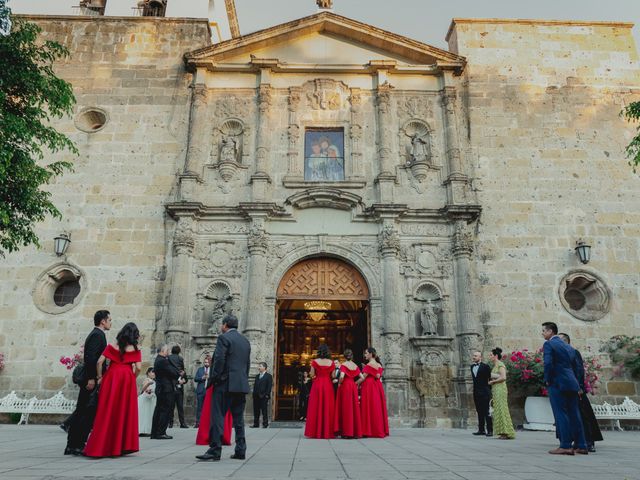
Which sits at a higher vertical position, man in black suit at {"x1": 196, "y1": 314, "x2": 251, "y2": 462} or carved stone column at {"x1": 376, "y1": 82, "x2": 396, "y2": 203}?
carved stone column at {"x1": 376, "y1": 82, "x2": 396, "y2": 203}

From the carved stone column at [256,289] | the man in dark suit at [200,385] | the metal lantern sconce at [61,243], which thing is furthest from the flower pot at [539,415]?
the metal lantern sconce at [61,243]

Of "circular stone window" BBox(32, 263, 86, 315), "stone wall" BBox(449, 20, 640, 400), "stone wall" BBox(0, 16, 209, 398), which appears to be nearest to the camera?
"stone wall" BBox(0, 16, 209, 398)

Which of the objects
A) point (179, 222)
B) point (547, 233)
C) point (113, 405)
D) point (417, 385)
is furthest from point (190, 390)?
point (547, 233)

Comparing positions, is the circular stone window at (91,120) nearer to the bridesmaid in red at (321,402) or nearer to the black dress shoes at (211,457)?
the bridesmaid in red at (321,402)

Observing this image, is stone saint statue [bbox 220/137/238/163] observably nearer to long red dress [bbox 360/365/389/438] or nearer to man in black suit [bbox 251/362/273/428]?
man in black suit [bbox 251/362/273/428]

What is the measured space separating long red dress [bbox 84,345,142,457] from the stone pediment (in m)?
12.0

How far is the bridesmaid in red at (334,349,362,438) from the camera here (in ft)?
30.6

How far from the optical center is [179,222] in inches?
561

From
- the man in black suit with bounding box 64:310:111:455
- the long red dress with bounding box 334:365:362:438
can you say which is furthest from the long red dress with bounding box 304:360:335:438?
the man in black suit with bounding box 64:310:111:455

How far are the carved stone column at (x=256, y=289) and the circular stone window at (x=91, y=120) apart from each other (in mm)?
6067

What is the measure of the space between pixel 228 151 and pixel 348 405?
877cm

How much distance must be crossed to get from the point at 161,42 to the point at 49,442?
1313 cm

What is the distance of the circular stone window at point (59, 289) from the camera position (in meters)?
13.9

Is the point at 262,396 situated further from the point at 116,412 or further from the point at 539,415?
the point at 539,415
